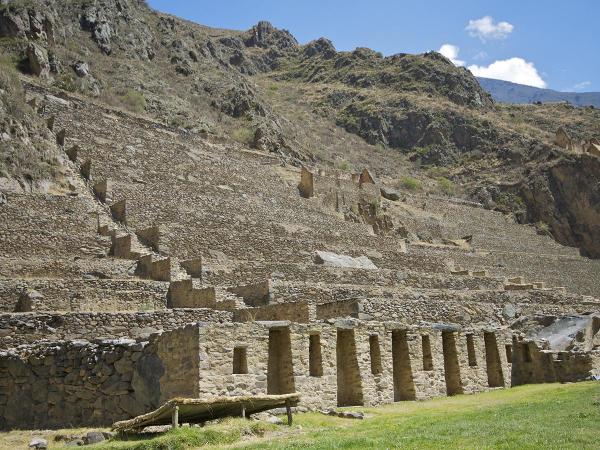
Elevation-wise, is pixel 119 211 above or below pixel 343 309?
above

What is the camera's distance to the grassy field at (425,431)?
397 inches

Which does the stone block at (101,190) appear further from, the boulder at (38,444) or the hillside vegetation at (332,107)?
the boulder at (38,444)

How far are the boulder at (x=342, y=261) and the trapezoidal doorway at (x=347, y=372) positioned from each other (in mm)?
12090

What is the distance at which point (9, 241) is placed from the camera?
23.1 metres

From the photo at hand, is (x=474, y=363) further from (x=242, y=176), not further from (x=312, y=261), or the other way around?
(x=242, y=176)

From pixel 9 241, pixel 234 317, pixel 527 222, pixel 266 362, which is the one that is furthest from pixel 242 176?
pixel 527 222

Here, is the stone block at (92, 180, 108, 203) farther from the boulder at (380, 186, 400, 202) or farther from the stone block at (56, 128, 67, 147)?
the boulder at (380, 186, 400, 202)

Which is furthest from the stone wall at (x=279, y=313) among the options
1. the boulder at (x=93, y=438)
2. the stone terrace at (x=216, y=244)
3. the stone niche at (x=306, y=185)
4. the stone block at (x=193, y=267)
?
the stone niche at (x=306, y=185)

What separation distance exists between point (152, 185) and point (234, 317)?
1632cm

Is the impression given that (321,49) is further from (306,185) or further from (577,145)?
(306,185)

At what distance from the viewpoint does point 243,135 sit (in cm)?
6081

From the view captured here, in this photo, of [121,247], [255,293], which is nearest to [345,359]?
[255,293]

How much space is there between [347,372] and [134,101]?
4455 cm

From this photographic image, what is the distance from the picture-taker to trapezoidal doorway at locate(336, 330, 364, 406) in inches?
618
